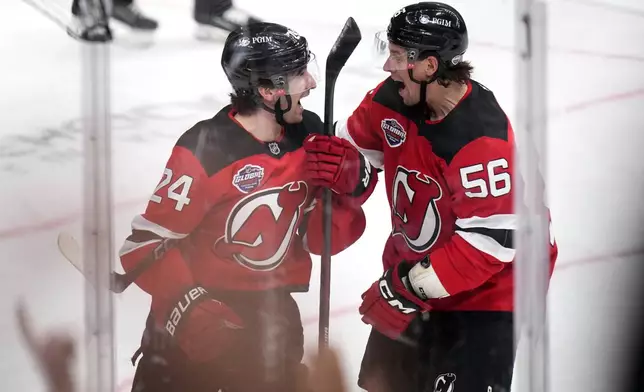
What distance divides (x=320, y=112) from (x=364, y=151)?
0.09m

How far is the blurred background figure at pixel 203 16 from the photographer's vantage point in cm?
87

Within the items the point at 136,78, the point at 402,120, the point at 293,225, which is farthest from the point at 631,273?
the point at 136,78

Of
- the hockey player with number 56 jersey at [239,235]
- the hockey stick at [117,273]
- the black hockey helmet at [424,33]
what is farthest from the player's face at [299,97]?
the hockey stick at [117,273]

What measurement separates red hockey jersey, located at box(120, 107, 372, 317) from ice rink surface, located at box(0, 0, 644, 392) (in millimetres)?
22

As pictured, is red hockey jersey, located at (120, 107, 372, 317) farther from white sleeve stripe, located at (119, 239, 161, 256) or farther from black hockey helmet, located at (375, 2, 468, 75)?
black hockey helmet, located at (375, 2, 468, 75)

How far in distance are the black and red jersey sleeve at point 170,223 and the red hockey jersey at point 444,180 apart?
22cm

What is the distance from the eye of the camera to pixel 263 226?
0.95 m

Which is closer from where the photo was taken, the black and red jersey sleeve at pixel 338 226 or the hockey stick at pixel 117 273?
the hockey stick at pixel 117 273

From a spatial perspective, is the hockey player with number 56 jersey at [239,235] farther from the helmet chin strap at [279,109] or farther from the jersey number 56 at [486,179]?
the jersey number 56 at [486,179]

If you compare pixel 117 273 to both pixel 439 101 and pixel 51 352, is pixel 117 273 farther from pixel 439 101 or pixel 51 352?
pixel 439 101

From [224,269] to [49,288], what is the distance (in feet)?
Answer: 0.71

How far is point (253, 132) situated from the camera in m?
0.94

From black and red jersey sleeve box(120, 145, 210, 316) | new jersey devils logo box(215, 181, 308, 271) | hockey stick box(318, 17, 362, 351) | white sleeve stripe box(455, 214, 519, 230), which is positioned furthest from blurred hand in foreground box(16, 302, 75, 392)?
white sleeve stripe box(455, 214, 519, 230)

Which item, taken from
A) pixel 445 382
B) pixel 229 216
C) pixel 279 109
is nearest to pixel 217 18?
pixel 279 109
